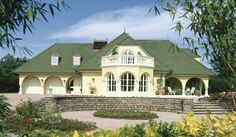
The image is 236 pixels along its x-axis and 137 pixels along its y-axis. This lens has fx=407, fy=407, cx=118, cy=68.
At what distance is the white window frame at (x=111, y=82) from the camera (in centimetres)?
4034

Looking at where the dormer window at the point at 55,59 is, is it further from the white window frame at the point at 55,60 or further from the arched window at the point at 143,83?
the arched window at the point at 143,83

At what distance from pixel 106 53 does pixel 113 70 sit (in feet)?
15.8

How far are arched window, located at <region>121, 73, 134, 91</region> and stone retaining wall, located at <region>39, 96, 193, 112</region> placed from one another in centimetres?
876

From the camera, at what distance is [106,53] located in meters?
44.3

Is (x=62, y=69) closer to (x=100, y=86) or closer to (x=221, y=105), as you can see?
(x=100, y=86)

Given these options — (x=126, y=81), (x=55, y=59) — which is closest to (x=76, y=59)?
(x=55, y=59)

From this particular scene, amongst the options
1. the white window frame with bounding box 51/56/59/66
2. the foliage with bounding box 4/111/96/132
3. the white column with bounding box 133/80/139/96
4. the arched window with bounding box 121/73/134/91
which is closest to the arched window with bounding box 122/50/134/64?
the arched window with bounding box 121/73/134/91

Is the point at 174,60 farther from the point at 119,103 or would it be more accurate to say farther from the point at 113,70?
the point at 119,103

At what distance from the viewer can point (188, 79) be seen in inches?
1801

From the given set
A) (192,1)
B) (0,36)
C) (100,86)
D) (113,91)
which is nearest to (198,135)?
(192,1)

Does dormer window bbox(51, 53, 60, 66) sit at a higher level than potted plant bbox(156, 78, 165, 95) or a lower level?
higher

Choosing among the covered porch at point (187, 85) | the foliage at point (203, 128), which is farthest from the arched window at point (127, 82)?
the foliage at point (203, 128)

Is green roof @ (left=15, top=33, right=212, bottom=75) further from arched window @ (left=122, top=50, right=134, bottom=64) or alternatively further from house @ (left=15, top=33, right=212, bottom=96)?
arched window @ (left=122, top=50, right=134, bottom=64)

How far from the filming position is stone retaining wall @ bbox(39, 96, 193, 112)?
29.0 metres
